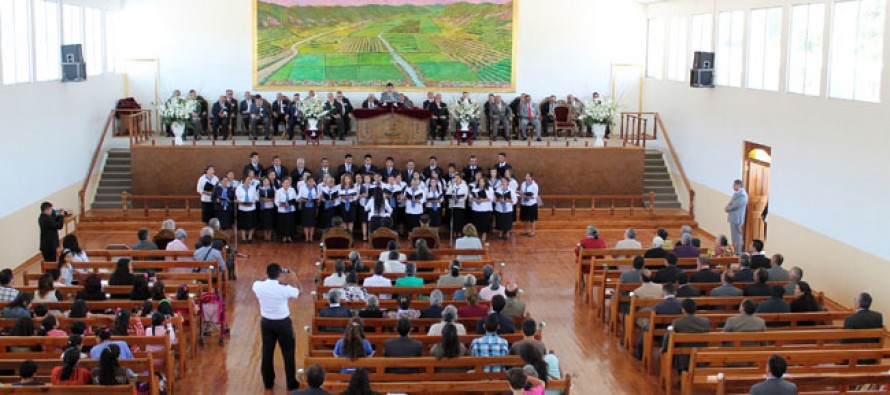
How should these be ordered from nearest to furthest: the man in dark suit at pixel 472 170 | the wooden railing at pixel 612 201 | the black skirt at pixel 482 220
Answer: the black skirt at pixel 482 220 < the man in dark suit at pixel 472 170 < the wooden railing at pixel 612 201

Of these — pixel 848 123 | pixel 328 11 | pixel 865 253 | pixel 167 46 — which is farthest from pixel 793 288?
pixel 167 46

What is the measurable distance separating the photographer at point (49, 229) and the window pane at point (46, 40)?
431 centimetres

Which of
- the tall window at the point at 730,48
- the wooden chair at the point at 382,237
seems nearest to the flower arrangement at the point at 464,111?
the tall window at the point at 730,48

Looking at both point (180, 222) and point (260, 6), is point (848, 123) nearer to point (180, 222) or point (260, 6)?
point (180, 222)

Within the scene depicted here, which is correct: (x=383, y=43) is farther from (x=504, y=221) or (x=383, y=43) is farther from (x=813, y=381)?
(x=813, y=381)

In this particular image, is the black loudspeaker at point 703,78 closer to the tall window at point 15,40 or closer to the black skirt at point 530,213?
the black skirt at point 530,213

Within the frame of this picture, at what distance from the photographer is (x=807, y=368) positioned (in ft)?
32.5

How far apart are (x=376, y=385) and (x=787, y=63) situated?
11.4 metres

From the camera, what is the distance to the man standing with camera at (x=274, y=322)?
10414 mm

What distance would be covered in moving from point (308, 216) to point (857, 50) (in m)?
10.3

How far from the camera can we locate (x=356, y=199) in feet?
64.4

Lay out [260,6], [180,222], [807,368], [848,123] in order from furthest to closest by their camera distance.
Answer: [260,6], [180,222], [848,123], [807,368]

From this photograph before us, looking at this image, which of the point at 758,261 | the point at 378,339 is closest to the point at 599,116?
the point at 758,261

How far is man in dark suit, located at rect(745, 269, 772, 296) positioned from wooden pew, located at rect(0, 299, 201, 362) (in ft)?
22.6
